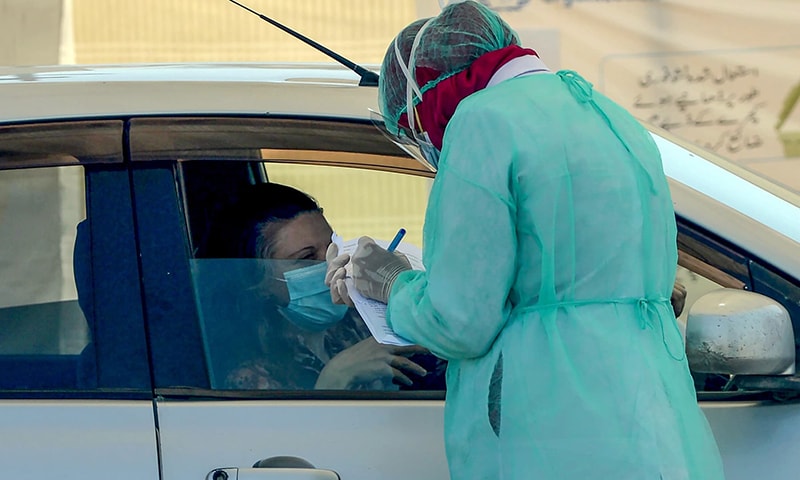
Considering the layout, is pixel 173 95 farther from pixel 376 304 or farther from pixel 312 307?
pixel 376 304

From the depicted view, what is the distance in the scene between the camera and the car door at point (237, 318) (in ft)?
6.12

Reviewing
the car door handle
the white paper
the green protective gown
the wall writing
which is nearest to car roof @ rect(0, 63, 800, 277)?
the white paper

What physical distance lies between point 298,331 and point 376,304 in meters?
0.23

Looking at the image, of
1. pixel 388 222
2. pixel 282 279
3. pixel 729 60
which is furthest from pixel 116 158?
pixel 729 60

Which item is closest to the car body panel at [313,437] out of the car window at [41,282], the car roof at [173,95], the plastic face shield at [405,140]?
the car window at [41,282]

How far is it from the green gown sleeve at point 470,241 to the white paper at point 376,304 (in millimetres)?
133

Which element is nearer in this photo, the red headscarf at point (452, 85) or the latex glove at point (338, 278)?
the red headscarf at point (452, 85)

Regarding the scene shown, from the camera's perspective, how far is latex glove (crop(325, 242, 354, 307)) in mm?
1899

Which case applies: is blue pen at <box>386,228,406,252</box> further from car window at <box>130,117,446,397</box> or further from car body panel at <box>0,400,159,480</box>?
car body panel at <box>0,400,159,480</box>

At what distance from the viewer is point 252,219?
2.04 metres

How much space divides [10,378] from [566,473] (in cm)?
107

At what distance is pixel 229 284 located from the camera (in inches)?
78.9

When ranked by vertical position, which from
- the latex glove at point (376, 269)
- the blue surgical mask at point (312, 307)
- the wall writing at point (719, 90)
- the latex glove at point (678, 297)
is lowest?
the wall writing at point (719, 90)

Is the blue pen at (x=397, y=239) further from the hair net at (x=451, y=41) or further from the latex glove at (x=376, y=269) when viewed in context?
the hair net at (x=451, y=41)
